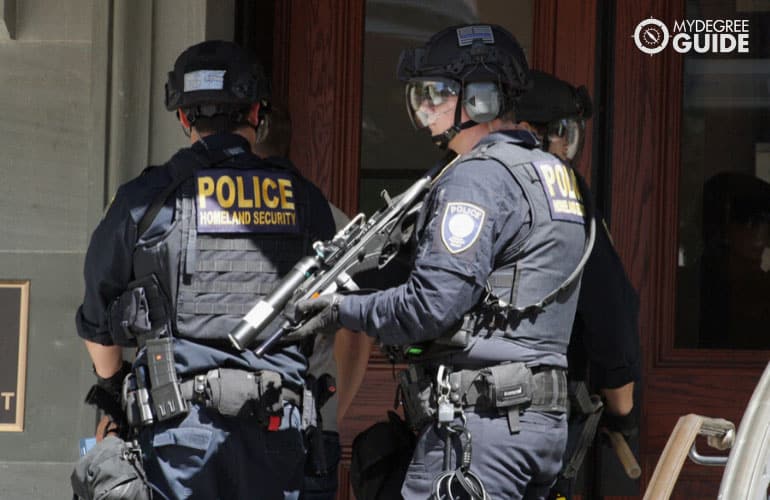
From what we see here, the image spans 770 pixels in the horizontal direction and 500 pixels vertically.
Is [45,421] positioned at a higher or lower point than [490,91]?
lower

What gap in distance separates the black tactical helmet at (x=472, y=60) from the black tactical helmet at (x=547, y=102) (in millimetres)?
555

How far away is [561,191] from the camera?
3.74 metres

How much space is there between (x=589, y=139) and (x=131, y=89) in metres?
1.65

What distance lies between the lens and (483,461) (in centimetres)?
357

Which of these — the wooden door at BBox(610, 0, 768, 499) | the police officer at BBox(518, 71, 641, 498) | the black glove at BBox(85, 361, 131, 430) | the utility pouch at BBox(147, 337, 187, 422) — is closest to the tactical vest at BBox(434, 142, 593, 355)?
the police officer at BBox(518, 71, 641, 498)

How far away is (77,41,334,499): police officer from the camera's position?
3.90 metres

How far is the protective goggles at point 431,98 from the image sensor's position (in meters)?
3.79

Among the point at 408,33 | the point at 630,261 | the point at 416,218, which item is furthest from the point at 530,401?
the point at 408,33

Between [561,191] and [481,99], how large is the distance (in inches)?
12.5

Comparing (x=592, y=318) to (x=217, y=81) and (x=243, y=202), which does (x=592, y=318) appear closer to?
(x=243, y=202)

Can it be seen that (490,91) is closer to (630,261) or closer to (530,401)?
(530,401)

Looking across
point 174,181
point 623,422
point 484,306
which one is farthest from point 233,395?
point 623,422

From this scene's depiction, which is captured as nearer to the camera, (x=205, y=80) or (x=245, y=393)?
(x=245, y=393)

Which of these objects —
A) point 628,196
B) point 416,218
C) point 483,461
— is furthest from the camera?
point 628,196
